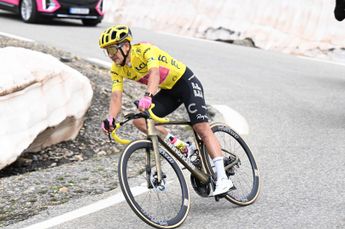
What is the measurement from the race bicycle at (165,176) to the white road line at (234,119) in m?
2.44

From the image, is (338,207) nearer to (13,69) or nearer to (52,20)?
(13,69)

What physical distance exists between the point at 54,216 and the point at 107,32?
1497mm

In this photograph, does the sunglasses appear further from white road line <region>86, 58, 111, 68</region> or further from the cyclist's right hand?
white road line <region>86, 58, 111, 68</region>

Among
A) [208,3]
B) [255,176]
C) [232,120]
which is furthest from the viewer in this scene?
[208,3]

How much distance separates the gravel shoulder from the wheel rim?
29.6 feet

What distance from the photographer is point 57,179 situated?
6.23 m

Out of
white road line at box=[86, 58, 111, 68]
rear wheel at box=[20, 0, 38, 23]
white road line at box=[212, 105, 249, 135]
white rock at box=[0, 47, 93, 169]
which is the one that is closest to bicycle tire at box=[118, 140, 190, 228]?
white rock at box=[0, 47, 93, 169]

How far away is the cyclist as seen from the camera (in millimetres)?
5059

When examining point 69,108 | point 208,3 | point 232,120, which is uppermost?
point 69,108

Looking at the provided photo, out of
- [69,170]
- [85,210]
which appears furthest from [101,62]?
[85,210]

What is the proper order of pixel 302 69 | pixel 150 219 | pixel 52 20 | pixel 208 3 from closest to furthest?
pixel 150 219, pixel 302 69, pixel 208 3, pixel 52 20

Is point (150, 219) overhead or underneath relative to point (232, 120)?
overhead

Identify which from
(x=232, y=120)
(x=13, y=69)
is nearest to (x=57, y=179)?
(x=13, y=69)

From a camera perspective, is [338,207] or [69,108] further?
[69,108]
